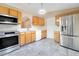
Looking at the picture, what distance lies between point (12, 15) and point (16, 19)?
13.1 inches

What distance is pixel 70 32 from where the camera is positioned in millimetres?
4824

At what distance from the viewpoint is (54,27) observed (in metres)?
9.00

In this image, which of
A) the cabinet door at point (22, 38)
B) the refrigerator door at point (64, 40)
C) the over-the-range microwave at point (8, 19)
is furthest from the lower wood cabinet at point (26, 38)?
the refrigerator door at point (64, 40)

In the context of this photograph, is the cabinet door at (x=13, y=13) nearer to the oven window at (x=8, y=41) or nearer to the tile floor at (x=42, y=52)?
the oven window at (x=8, y=41)

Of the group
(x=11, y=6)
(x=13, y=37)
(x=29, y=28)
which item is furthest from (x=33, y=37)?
(x=11, y=6)

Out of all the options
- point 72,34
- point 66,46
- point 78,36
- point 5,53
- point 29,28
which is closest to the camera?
point 5,53

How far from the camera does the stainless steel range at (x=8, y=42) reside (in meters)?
3.78

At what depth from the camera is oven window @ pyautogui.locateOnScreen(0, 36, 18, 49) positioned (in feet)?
12.4

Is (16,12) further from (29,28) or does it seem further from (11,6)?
(29,28)

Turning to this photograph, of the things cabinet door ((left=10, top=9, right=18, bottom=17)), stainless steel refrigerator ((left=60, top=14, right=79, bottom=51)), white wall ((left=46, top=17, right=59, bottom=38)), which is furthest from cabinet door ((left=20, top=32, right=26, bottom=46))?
white wall ((left=46, top=17, right=59, bottom=38))

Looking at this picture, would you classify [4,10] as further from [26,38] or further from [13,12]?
[26,38]

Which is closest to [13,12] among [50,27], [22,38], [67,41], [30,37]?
[22,38]

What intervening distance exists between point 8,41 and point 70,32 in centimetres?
329

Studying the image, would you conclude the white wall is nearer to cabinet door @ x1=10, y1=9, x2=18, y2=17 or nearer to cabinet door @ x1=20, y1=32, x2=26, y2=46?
cabinet door @ x1=20, y1=32, x2=26, y2=46
